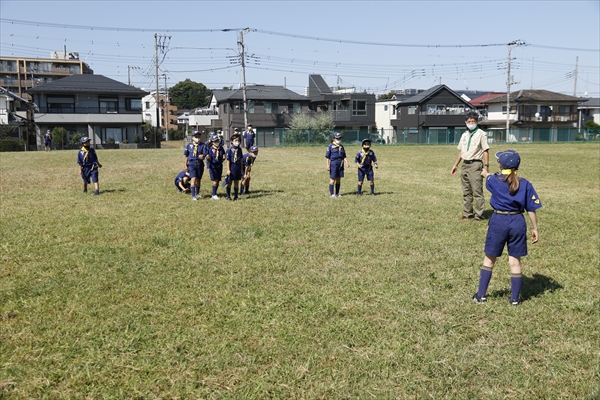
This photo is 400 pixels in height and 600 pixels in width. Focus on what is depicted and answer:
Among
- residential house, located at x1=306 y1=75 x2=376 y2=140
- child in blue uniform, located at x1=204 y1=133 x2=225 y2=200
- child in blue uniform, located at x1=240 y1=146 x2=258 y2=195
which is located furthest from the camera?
residential house, located at x1=306 y1=75 x2=376 y2=140

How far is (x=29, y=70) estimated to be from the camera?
84.9 meters

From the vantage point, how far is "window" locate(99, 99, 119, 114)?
5794cm

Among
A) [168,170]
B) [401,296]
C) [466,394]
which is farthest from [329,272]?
[168,170]

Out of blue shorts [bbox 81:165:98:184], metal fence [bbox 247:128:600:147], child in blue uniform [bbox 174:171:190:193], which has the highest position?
metal fence [bbox 247:128:600:147]

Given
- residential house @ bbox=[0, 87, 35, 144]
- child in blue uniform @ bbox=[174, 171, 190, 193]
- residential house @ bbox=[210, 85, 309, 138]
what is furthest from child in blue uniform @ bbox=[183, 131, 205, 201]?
residential house @ bbox=[210, 85, 309, 138]

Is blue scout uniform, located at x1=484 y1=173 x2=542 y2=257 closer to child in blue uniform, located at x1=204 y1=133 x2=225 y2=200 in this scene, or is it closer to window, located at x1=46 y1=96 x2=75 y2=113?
child in blue uniform, located at x1=204 y1=133 x2=225 y2=200

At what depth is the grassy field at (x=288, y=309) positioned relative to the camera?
Answer: 447 cm

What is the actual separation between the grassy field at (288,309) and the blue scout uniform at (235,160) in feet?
Result: 7.29

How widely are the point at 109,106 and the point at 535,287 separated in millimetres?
57384

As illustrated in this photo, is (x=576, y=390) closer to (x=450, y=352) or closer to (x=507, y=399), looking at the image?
(x=507, y=399)

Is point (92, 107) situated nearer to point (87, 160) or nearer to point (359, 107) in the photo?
point (359, 107)

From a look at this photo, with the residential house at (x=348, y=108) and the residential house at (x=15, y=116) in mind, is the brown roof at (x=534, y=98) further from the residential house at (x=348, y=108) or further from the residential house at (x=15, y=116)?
the residential house at (x=15, y=116)

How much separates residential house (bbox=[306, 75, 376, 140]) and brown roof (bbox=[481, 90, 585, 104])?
16338mm

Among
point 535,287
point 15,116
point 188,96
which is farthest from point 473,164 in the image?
point 188,96
